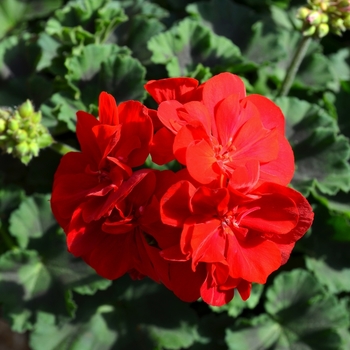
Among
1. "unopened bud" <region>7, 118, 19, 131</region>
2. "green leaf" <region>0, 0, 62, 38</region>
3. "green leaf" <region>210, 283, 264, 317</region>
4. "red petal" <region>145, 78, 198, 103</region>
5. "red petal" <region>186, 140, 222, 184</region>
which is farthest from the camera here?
"green leaf" <region>0, 0, 62, 38</region>

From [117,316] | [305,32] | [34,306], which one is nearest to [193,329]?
[117,316]

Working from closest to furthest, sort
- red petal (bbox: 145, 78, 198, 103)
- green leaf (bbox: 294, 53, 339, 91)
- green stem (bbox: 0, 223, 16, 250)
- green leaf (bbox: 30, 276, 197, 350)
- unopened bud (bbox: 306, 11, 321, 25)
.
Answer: red petal (bbox: 145, 78, 198, 103) < unopened bud (bbox: 306, 11, 321, 25) < green leaf (bbox: 30, 276, 197, 350) < green stem (bbox: 0, 223, 16, 250) < green leaf (bbox: 294, 53, 339, 91)

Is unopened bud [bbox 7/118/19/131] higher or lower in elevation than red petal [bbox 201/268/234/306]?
higher

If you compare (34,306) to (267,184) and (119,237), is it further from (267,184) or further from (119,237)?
(267,184)

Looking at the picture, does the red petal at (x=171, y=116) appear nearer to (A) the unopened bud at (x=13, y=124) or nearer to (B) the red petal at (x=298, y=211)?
(B) the red petal at (x=298, y=211)

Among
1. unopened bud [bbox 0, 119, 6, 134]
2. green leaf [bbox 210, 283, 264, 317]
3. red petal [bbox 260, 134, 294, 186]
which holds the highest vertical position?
red petal [bbox 260, 134, 294, 186]

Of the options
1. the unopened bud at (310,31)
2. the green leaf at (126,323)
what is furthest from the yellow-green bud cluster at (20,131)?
the unopened bud at (310,31)

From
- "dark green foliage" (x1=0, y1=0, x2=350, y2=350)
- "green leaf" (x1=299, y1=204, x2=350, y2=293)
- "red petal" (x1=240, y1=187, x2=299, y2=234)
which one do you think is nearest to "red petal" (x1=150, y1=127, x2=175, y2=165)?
"red petal" (x1=240, y1=187, x2=299, y2=234)

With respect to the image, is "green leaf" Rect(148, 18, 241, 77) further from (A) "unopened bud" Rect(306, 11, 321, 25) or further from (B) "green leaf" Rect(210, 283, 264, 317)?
(B) "green leaf" Rect(210, 283, 264, 317)
